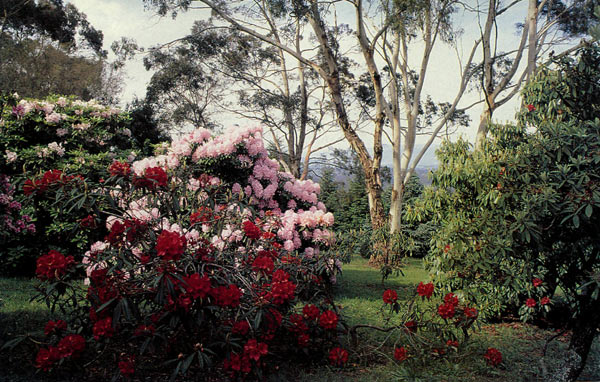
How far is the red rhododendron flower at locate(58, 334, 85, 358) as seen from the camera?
2928 millimetres

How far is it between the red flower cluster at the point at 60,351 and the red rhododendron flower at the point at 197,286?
88cm

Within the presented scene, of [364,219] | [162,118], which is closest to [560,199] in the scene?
[364,219]

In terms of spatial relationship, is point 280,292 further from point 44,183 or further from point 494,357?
point 494,357

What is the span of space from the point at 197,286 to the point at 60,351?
105cm

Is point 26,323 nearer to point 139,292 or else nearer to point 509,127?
point 139,292

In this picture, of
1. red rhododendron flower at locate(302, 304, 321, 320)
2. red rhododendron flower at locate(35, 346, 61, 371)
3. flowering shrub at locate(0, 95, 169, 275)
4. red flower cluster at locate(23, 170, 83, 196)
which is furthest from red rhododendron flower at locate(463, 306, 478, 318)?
flowering shrub at locate(0, 95, 169, 275)

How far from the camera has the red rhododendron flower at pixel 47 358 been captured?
2.87 meters

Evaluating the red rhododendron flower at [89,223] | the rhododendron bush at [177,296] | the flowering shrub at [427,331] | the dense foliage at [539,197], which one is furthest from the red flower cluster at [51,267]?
the dense foliage at [539,197]

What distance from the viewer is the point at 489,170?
147 inches

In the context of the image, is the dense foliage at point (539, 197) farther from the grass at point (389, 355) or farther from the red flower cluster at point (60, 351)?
the red flower cluster at point (60, 351)

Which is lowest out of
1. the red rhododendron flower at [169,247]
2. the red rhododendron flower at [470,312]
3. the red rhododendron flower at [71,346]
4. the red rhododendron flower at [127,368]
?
the red rhododendron flower at [127,368]

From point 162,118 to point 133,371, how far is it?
18.0 m

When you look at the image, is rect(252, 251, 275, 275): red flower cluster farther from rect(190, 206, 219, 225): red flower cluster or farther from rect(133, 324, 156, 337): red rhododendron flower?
rect(133, 324, 156, 337): red rhododendron flower

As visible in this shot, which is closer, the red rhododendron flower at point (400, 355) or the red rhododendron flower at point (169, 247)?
the red rhododendron flower at point (169, 247)
